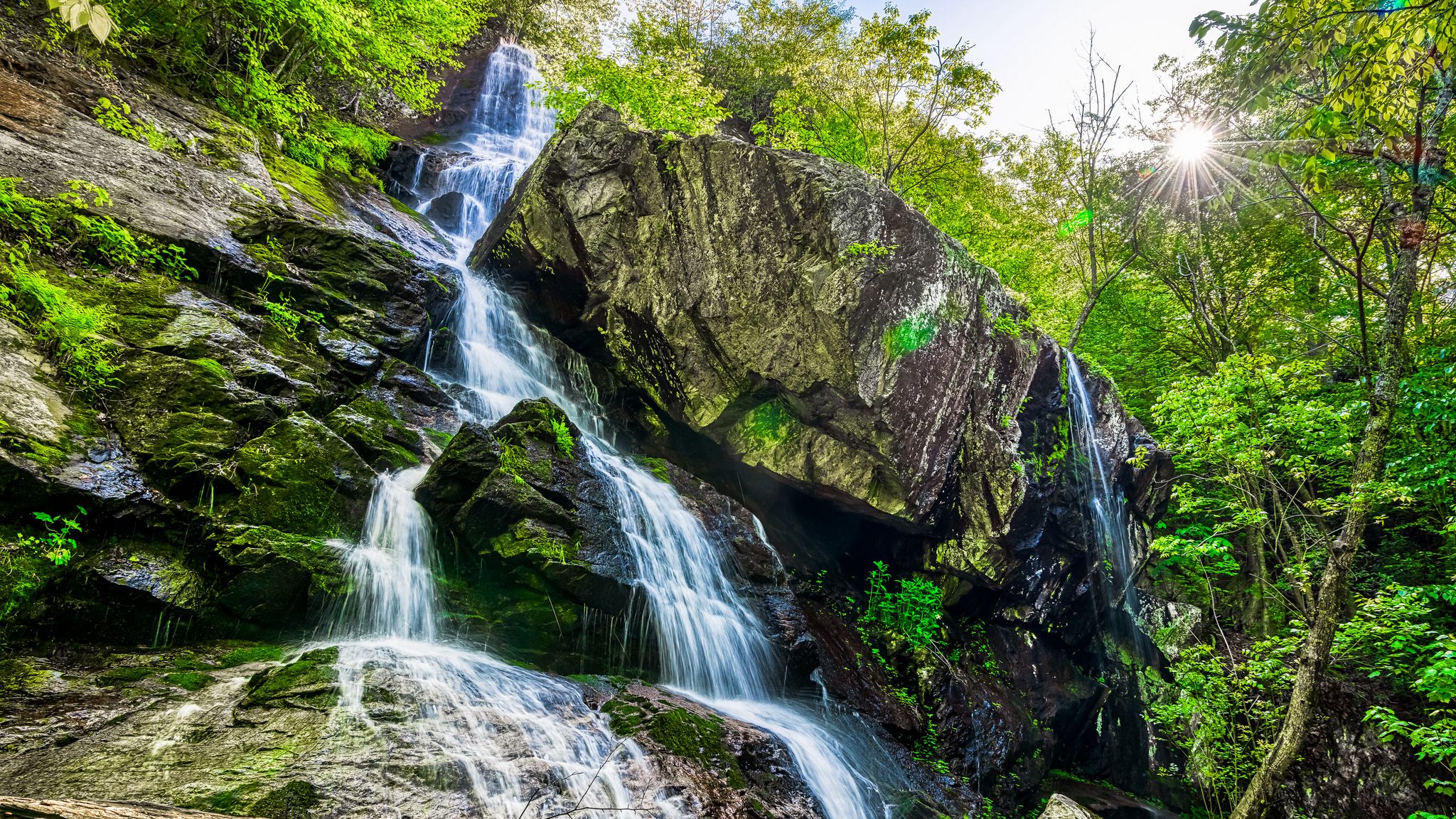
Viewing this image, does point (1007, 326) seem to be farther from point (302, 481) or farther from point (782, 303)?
point (302, 481)

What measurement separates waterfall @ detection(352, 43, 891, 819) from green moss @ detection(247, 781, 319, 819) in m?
0.76

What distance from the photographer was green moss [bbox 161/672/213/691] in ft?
13.6

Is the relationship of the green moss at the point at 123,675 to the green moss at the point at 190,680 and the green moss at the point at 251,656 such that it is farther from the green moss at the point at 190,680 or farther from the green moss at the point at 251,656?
the green moss at the point at 251,656

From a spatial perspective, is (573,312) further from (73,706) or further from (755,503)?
(73,706)

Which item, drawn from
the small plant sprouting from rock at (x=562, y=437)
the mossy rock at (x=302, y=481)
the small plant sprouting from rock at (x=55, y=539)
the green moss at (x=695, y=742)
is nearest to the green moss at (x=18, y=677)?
the small plant sprouting from rock at (x=55, y=539)

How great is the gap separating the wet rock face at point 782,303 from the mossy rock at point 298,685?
682cm

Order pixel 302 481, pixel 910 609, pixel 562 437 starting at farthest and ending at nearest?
pixel 910 609 < pixel 562 437 < pixel 302 481

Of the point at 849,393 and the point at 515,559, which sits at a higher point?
the point at 849,393

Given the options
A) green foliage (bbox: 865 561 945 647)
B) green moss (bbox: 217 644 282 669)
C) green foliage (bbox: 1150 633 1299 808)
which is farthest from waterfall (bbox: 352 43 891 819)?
green foliage (bbox: 1150 633 1299 808)

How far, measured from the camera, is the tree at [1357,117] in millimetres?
3182

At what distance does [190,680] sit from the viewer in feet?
13.9

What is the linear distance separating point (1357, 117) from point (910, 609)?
921 cm

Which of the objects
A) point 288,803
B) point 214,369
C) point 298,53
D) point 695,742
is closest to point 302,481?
point 214,369

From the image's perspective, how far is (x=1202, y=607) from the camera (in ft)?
44.8
